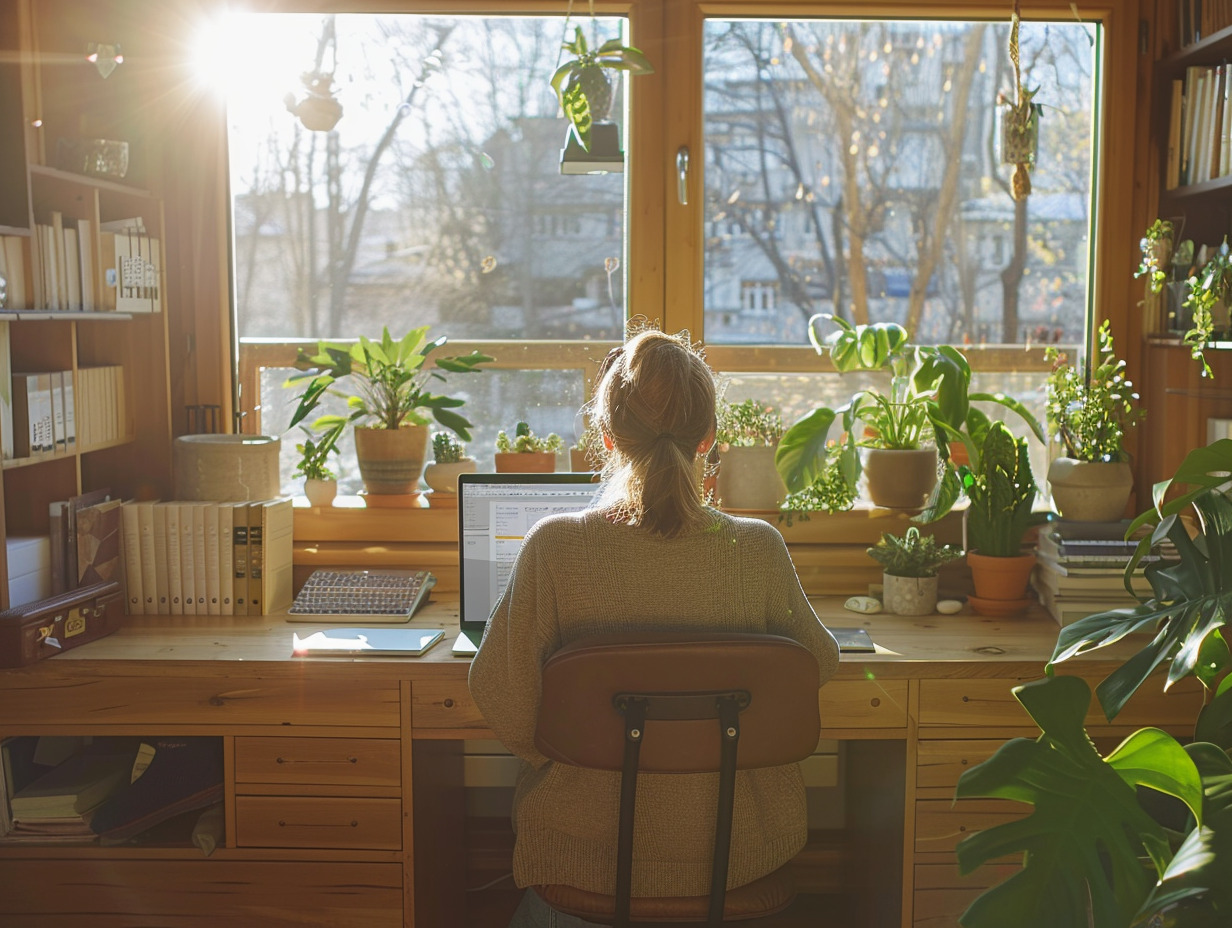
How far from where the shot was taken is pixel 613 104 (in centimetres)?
302

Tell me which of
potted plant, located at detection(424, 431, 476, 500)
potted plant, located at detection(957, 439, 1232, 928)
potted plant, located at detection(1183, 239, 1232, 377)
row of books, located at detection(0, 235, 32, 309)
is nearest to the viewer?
potted plant, located at detection(957, 439, 1232, 928)

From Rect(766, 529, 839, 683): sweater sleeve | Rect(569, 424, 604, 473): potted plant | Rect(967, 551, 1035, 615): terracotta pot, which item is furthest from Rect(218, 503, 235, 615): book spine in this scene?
Rect(967, 551, 1035, 615): terracotta pot

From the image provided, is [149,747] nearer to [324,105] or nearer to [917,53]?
[324,105]

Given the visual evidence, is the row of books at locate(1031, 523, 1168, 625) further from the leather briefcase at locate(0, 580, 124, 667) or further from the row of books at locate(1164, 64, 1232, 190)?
the leather briefcase at locate(0, 580, 124, 667)

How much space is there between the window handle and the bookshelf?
131 cm

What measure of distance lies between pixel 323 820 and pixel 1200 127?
253cm

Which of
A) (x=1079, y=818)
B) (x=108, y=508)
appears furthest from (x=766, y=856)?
(x=108, y=508)

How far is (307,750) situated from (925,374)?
1606mm

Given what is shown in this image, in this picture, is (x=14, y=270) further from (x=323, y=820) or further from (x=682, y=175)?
(x=682, y=175)

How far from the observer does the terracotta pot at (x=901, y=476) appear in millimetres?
2758

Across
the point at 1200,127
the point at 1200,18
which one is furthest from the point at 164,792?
the point at 1200,18

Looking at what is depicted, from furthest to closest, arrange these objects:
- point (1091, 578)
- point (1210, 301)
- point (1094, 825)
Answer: point (1091, 578) < point (1210, 301) < point (1094, 825)

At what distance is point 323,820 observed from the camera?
2.41 m

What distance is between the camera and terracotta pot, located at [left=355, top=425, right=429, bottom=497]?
2.96 metres
